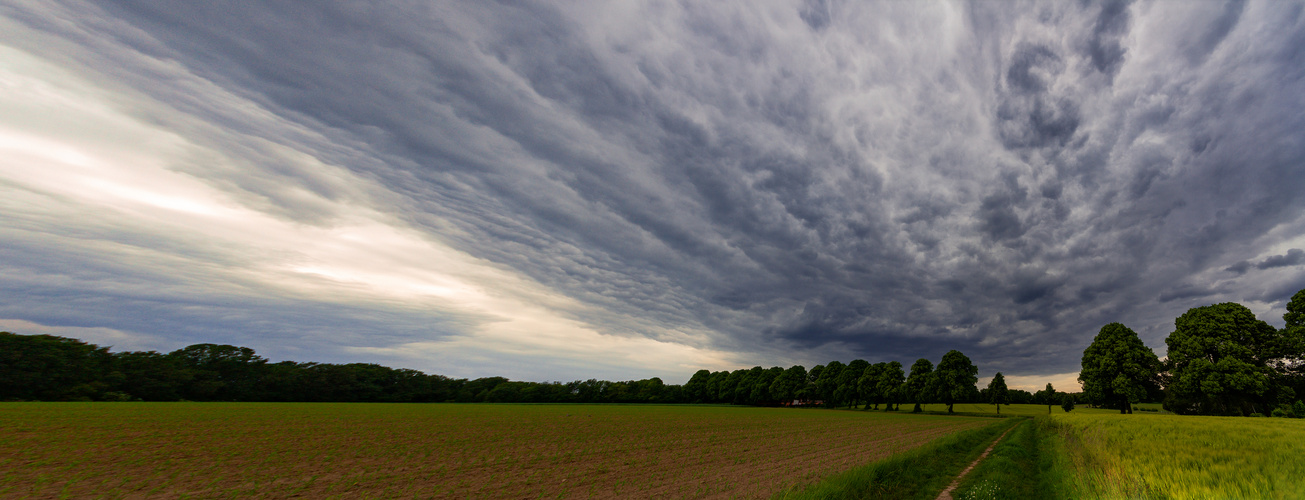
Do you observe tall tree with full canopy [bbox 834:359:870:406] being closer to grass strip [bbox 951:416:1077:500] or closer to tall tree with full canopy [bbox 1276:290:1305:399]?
tall tree with full canopy [bbox 1276:290:1305:399]

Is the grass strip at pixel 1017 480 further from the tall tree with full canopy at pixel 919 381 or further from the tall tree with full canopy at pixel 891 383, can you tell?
the tall tree with full canopy at pixel 891 383

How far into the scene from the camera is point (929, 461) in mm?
21094

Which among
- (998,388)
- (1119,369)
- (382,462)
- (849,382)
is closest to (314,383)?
Result: (382,462)

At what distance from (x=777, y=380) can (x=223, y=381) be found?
139 metres

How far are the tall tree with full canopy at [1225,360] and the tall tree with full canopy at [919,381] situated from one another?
157ft

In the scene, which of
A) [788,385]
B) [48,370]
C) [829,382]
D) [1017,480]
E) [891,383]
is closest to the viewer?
[1017,480]

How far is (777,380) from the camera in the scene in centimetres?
12712

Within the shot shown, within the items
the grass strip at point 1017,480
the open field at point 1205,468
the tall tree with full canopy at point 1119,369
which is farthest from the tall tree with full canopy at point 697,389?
the open field at point 1205,468

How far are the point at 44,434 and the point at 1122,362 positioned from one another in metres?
104

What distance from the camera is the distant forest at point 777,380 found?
39.5 meters

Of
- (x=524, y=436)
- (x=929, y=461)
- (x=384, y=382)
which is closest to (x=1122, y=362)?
(x=929, y=461)

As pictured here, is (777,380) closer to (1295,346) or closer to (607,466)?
(1295,346)

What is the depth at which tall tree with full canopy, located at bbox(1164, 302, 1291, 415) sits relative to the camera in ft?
125

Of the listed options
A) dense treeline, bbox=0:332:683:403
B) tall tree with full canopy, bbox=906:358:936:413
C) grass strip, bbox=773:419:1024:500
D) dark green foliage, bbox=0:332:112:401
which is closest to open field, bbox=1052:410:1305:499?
grass strip, bbox=773:419:1024:500
